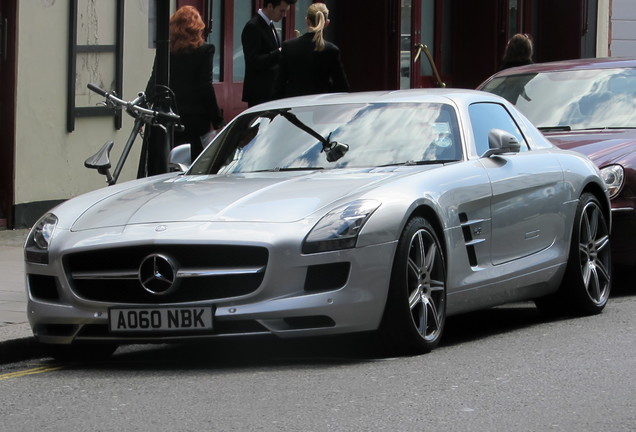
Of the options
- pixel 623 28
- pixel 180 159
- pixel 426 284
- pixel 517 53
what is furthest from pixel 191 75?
pixel 623 28

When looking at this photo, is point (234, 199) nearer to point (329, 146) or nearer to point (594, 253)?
point (329, 146)

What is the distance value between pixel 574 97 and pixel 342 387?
632 cm

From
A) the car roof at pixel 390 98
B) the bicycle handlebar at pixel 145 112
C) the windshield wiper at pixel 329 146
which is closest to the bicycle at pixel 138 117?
the bicycle handlebar at pixel 145 112

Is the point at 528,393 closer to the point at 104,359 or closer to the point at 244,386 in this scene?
the point at 244,386

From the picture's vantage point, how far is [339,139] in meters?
8.94

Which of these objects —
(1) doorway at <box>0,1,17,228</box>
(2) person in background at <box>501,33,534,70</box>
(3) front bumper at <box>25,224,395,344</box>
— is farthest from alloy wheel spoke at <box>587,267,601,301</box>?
(2) person in background at <box>501,33,534,70</box>

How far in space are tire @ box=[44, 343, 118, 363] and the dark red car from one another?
407 centimetres

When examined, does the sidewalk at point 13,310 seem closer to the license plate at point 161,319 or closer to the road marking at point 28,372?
the road marking at point 28,372

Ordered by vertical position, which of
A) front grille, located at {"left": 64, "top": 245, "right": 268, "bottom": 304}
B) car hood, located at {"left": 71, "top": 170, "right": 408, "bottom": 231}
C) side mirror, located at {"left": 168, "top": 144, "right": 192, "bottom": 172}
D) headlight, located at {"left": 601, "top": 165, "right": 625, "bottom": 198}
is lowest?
front grille, located at {"left": 64, "top": 245, "right": 268, "bottom": 304}

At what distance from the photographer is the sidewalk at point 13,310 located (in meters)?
8.40

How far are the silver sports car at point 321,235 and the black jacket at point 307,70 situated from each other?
3410 millimetres

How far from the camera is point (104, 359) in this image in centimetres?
838

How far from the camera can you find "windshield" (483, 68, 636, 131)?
1248cm

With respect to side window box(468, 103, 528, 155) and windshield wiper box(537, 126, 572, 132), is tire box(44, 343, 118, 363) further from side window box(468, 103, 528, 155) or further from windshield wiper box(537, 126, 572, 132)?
windshield wiper box(537, 126, 572, 132)
